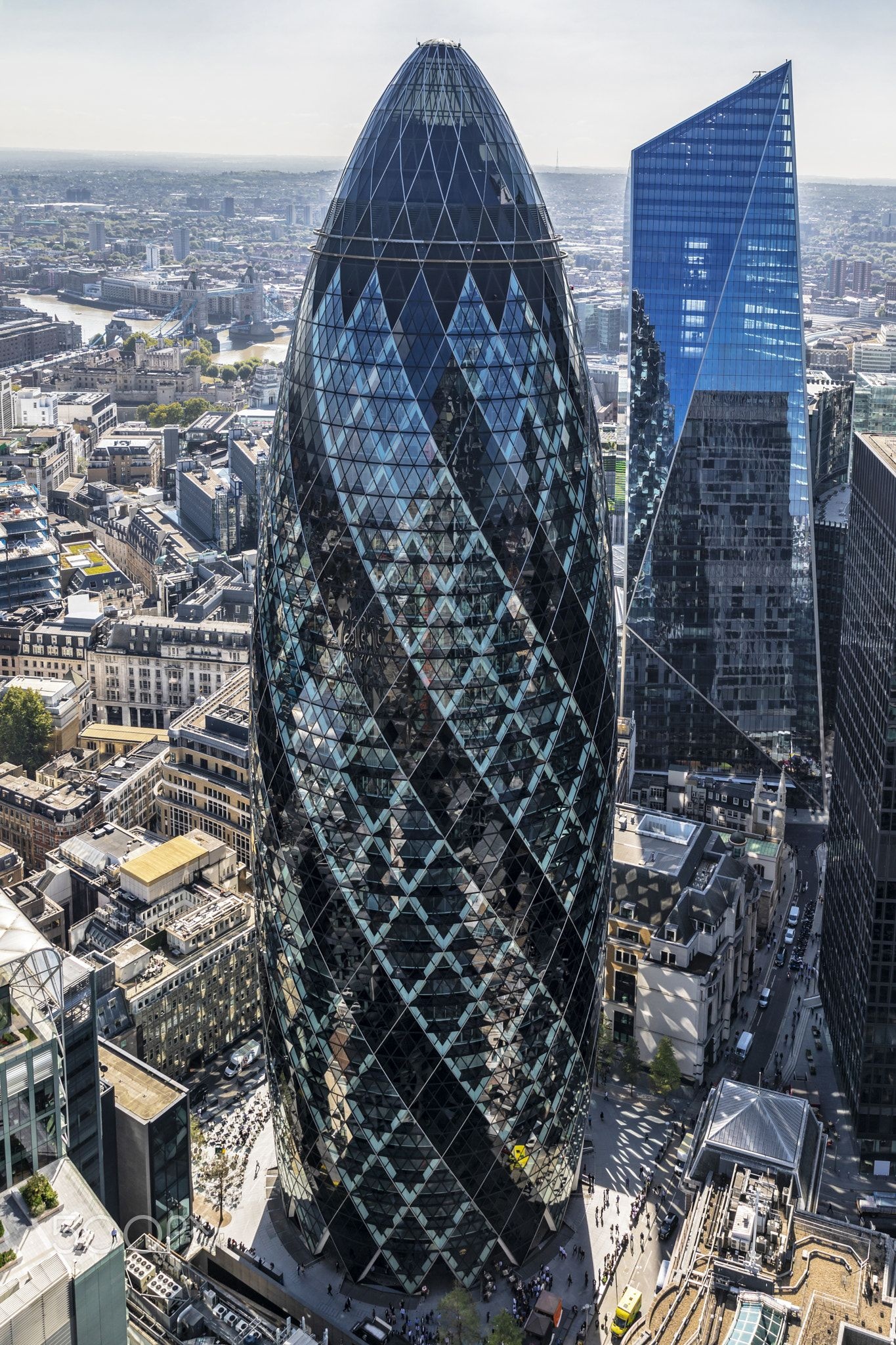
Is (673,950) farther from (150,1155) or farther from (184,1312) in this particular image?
(184,1312)

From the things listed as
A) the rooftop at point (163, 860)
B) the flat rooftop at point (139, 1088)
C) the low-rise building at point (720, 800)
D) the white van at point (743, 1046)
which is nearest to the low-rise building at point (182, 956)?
the rooftop at point (163, 860)

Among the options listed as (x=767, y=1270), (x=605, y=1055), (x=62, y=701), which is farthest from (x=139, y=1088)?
(x=62, y=701)

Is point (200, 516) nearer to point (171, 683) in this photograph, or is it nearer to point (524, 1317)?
point (171, 683)

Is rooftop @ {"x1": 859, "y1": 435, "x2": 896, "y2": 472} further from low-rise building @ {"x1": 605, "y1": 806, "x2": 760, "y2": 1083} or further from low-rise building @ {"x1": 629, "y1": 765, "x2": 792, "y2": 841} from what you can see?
low-rise building @ {"x1": 629, "y1": 765, "x2": 792, "y2": 841}

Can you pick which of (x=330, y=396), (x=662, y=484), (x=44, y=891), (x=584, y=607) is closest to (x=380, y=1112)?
(x=584, y=607)

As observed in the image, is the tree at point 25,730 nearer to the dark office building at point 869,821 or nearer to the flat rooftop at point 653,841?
the flat rooftop at point 653,841

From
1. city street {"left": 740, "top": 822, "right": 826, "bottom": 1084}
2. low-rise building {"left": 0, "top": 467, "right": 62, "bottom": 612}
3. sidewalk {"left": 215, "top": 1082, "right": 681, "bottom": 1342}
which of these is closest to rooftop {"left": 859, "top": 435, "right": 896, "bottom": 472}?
city street {"left": 740, "top": 822, "right": 826, "bottom": 1084}
